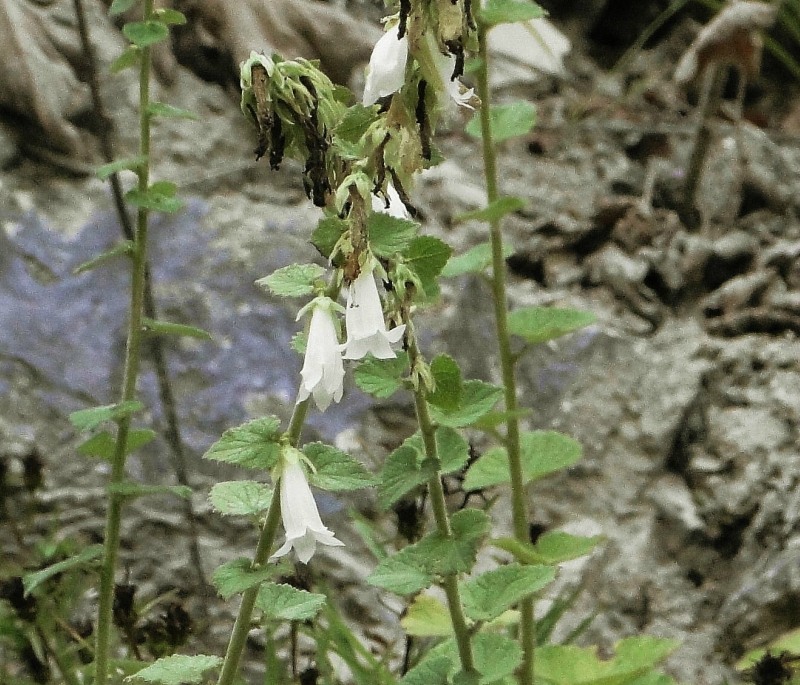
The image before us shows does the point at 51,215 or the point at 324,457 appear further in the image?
the point at 51,215

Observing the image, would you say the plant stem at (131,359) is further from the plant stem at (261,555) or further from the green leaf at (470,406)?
the green leaf at (470,406)

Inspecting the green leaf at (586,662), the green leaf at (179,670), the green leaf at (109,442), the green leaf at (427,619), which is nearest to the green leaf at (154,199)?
the green leaf at (109,442)

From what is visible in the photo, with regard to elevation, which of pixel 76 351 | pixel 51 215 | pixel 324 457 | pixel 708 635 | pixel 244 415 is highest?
pixel 51 215

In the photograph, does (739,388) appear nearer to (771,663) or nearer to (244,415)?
(771,663)

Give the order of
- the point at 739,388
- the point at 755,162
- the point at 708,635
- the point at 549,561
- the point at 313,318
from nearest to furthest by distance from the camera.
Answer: the point at 313,318 < the point at 549,561 < the point at 708,635 < the point at 739,388 < the point at 755,162

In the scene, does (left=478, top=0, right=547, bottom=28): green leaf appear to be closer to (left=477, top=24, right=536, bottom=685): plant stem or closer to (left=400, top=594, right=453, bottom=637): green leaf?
(left=477, top=24, right=536, bottom=685): plant stem

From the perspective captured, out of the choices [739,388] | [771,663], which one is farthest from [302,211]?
[771,663]

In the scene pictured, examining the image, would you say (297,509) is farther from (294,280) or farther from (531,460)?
(531,460)
